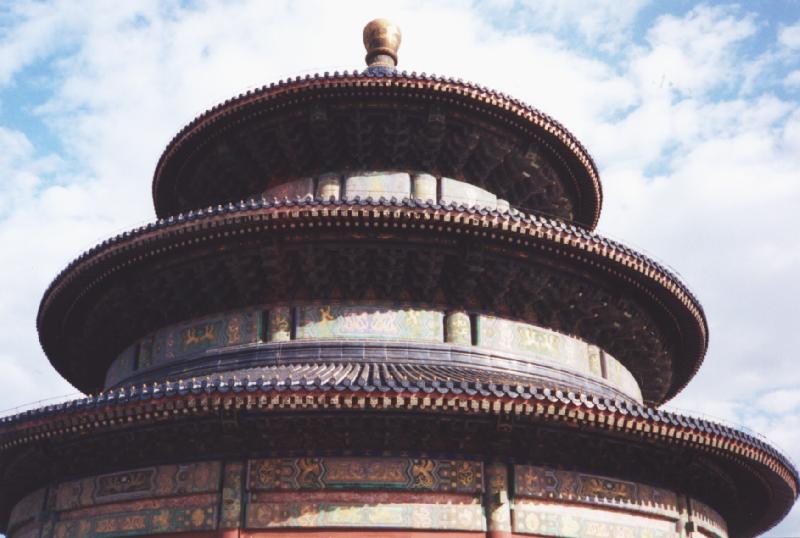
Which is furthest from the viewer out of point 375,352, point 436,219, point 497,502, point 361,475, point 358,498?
point 375,352

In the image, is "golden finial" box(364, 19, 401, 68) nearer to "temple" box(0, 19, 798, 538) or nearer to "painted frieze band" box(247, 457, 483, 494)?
"temple" box(0, 19, 798, 538)

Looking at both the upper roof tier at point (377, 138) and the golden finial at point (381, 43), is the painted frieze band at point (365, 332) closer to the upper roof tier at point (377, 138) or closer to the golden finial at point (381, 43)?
the upper roof tier at point (377, 138)

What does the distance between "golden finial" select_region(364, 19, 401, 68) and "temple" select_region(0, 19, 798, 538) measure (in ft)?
16.6

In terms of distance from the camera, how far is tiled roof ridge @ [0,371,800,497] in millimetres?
13102

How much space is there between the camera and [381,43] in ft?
81.3

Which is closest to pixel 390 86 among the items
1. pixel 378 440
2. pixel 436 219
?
pixel 436 219

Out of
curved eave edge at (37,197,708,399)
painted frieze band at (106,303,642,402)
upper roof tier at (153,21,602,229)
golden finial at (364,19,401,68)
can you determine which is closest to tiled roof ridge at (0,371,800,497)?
painted frieze band at (106,303,642,402)

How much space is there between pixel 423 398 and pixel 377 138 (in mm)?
8930

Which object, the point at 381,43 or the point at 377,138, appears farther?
the point at 381,43

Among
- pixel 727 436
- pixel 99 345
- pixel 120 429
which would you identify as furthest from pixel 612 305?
pixel 99 345

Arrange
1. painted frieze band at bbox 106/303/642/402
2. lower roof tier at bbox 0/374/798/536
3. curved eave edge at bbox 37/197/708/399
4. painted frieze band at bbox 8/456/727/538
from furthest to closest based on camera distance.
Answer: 1. painted frieze band at bbox 106/303/642/402
2. curved eave edge at bbox 37/197/708/399
3. painted frieze band at bbox 8/456/727/538
4. lower roof tier at bbox 0/374/798/536

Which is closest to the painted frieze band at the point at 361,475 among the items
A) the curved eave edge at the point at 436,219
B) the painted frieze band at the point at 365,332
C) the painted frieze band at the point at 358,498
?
the painted frieze band at the point at 358,498

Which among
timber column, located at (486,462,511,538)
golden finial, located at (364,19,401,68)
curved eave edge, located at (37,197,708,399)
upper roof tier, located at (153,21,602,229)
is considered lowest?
timber column, located at (486,462,511,538)

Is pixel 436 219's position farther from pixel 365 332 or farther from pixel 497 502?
pixel 497 502
